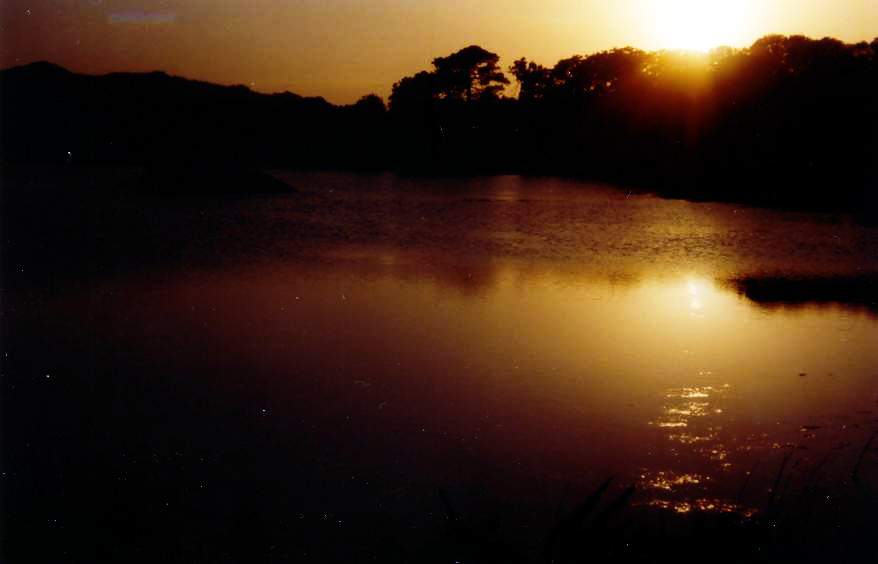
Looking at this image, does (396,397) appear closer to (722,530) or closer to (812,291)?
(722,530)

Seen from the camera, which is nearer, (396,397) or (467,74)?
(396,397)

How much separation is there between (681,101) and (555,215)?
28073 millimetres

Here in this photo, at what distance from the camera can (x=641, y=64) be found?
60281 mm

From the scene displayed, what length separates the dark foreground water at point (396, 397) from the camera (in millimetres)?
4512

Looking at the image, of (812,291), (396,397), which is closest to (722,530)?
(396,397)

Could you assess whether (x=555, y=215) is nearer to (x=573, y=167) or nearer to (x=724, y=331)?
(x=724, y=331)

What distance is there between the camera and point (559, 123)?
210 feet

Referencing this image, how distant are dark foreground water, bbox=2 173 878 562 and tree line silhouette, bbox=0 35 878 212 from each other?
2163 cm

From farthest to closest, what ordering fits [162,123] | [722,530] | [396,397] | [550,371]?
[162,123], [550,371], [396,397], [722,530]

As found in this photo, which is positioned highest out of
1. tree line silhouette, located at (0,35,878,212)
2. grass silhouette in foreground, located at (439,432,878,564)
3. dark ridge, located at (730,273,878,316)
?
tree line silhouette, located at (0,35,878,212)

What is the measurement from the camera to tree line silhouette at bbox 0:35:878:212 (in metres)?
34.2

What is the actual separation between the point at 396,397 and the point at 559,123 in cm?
6014

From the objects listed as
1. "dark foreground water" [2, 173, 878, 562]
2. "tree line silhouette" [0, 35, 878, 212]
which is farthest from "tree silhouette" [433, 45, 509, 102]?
"dark foreground water" [2, 173, 878, 562]

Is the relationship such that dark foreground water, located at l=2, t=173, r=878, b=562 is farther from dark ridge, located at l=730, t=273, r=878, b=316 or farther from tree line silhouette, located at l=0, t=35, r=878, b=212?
tree line silhouette, located at l=0, t=35, r=878, b=212
